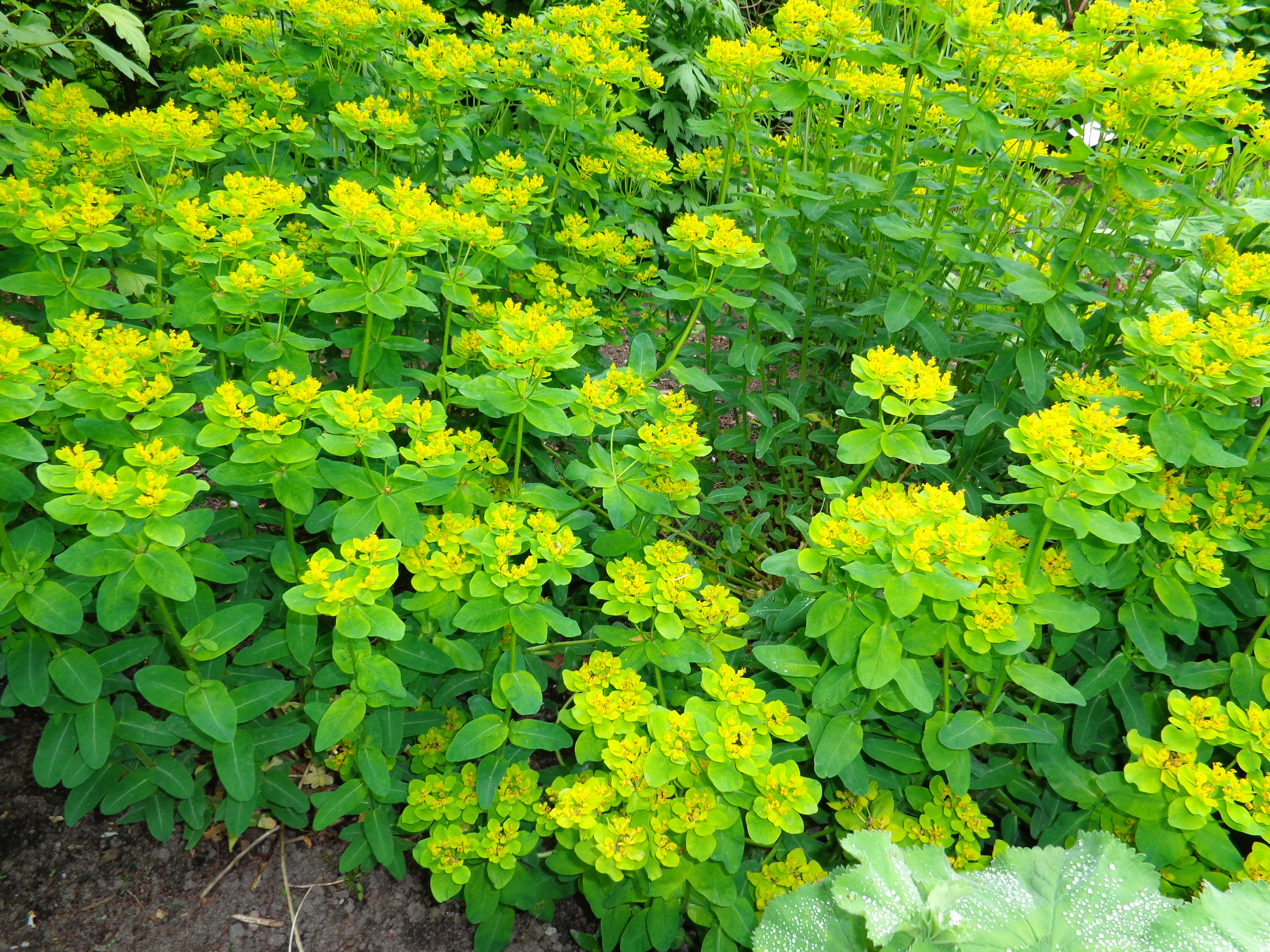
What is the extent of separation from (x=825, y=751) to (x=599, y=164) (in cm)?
188

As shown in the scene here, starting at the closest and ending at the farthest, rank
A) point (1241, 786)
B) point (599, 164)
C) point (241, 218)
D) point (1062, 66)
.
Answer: point (1241, 786) < point (241, 218) < point (1062, 66) < point (599, 164)

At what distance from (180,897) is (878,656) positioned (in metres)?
1.85

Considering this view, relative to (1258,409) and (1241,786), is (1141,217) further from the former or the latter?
(1241,786)

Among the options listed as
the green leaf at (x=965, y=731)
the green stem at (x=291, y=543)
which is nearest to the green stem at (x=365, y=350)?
the green stem at (x=291, y=543)

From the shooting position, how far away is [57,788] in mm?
2170

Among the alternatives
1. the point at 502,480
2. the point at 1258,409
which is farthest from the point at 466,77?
the point at 1258,409

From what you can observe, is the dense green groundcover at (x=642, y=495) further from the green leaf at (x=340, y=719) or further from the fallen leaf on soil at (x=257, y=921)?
the fallen leaf on soil at (x=257, y=921)

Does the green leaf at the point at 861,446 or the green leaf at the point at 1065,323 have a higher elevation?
the green leaf at the point at 1065,323

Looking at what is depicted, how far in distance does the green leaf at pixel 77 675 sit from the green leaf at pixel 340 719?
50 centimetres

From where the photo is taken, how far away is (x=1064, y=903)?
161cm

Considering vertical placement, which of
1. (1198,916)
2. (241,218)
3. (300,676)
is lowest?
(300,676)

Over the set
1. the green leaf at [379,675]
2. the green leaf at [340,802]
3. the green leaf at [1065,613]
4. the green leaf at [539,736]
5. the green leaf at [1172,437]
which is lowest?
the green leaf at [340,802]

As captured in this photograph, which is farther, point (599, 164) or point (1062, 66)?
point (599, 164)

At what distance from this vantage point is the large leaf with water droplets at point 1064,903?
1507mm
